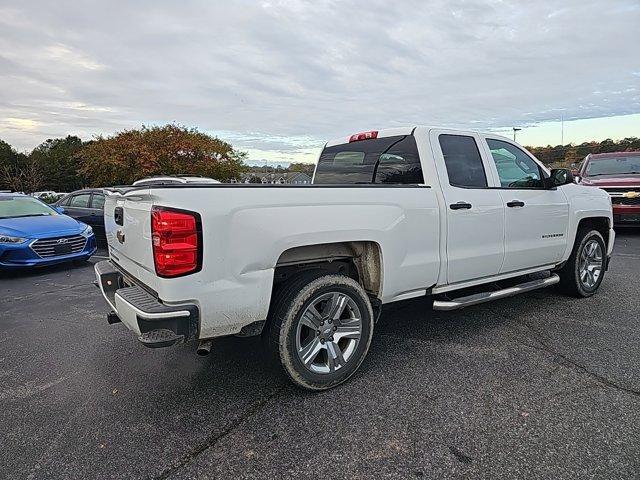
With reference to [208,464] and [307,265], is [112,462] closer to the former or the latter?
[208,464]

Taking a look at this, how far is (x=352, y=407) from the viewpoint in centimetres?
288

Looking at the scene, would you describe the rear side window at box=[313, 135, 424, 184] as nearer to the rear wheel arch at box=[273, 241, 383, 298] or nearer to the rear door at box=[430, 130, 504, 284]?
the rear door at box=[430, 130, 504, 284]

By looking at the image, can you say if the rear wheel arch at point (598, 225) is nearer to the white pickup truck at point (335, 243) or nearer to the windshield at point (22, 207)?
the white pickup truck at point (335, 243)

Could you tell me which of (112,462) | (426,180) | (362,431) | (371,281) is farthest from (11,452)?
(426,180)

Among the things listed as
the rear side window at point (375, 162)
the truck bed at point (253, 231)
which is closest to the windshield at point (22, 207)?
the truck bed at point (253, 231)

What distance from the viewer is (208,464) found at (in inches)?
91.5

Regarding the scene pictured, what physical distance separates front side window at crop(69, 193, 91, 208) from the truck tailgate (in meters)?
8.15

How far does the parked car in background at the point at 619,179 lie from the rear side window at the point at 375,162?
273 inches

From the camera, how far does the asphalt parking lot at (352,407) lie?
7.63 feet

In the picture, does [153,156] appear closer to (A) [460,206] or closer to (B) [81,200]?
(B) [81,200]

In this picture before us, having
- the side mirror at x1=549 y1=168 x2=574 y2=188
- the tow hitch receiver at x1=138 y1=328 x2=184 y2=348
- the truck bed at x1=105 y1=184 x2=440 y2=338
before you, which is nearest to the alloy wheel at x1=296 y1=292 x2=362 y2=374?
the truck bed at x1=105 y1=184 x2=440 y2=338

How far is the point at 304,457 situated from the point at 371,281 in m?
1.42

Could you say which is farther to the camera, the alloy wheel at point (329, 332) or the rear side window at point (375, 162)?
the rear side window at point (375, 162)

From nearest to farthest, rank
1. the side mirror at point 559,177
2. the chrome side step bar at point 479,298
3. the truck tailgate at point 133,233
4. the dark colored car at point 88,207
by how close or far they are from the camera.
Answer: the truck tailgate at point 133,233, the chrome side step bar at point 479,298, the side mirror at point 559,177, the dark colored car at point 88,207
